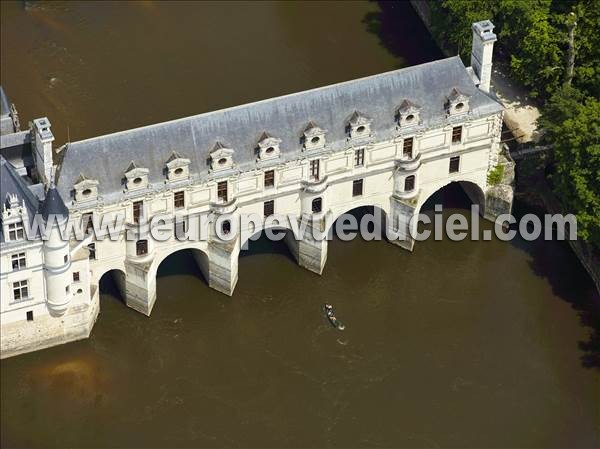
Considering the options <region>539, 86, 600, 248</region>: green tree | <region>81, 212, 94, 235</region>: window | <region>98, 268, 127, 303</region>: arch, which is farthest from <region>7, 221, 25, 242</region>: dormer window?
<region>539, 86, 600, 248</region>: green tree

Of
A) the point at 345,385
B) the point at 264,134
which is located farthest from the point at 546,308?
the point at 264,134

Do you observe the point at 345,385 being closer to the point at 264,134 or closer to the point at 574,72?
the point at 264,134

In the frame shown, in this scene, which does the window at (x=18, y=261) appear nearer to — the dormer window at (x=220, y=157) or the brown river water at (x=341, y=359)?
the brown river water at (x=341, y=359)

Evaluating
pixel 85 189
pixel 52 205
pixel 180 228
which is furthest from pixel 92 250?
pixel 52 205

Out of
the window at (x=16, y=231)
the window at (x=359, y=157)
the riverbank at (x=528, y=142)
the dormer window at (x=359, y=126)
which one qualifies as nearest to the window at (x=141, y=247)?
the window at (x=16, y=231)

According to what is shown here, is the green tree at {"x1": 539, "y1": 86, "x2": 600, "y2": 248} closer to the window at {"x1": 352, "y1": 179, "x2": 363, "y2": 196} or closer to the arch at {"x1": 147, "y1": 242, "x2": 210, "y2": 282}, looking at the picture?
the window at {"x1": 352, "y1": 179, "x2": 363, "y2": 196}

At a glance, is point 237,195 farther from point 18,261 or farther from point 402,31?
point 402,31
